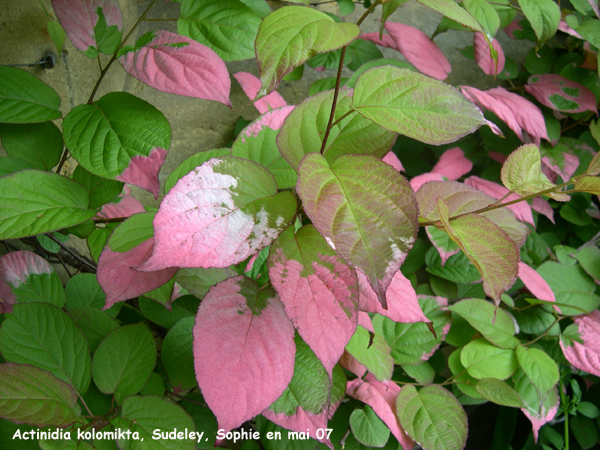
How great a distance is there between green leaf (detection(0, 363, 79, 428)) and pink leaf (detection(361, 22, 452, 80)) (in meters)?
1.02

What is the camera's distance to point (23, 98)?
573mm

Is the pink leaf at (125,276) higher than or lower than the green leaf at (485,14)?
lower

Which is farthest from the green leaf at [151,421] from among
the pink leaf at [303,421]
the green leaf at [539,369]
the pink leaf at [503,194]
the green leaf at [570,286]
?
the green leaf at [570,286]

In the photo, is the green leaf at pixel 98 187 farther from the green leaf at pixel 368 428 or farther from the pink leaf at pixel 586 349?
the pink leaf at pixel 586 349

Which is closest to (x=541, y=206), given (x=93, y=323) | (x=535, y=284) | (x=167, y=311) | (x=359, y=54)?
(x=535, y=284)

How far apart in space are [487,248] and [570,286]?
851 mm

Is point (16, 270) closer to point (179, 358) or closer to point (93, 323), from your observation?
point (93, 323)

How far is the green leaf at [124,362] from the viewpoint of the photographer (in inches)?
23.8

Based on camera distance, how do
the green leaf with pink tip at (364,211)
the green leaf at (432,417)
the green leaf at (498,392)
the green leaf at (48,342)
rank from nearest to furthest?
the green leaf with pink tip at (364,211) → the green leaf at (48,342) → the green leaf at (432,417) → the green leaf at (498,392)

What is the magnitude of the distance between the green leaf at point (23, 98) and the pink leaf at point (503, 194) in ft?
3.06

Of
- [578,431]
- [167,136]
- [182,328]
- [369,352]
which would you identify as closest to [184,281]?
[182,328]

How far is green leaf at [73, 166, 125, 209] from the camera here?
0.59 meters

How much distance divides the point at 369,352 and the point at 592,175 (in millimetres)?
404

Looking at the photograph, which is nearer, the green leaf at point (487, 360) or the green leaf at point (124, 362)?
the green leaf at point (124, 362)
